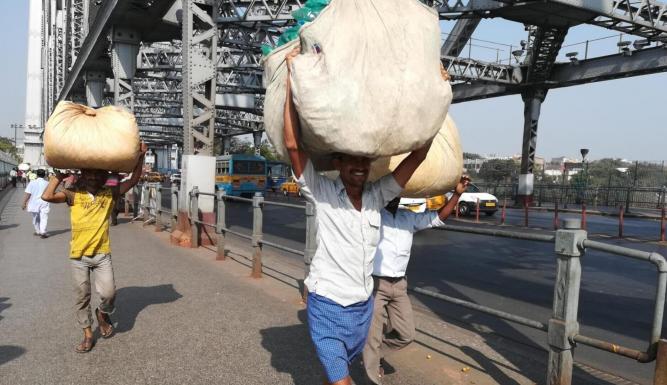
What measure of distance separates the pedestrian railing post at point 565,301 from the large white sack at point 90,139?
3.53 m

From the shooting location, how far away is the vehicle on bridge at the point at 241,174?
29097 millimetres

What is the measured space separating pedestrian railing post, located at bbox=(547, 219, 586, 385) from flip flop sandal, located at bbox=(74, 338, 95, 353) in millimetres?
3531

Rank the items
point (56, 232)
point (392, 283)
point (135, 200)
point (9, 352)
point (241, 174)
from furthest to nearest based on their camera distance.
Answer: point (241, 174) → point (135, 200) → point (56, 232) → point (9, 352) → point (392, 283)

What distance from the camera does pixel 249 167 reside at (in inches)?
1169

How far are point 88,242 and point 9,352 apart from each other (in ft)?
3.44

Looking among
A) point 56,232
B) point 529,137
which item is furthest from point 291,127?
point 529,137

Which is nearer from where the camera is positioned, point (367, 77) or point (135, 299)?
point (367, 77)

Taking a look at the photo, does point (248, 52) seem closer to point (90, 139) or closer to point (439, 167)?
point (90, 139)

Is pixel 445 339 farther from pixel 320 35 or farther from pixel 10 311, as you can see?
pixel 10 311

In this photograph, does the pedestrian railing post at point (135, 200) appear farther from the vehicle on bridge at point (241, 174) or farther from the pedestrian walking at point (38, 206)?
the vehicle on bridge at point (241, 174)

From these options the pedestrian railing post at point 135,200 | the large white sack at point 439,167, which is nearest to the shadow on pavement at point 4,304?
the large white sack at point 439,167

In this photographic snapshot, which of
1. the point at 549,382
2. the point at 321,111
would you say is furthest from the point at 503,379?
the point at 321,111

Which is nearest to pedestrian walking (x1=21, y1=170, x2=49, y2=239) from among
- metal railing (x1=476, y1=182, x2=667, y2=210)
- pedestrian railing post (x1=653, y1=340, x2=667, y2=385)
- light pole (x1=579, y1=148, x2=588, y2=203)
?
pedestrian railing post (x1=653, y1=340, x2=667, y2=385)

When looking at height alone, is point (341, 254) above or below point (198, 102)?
below
